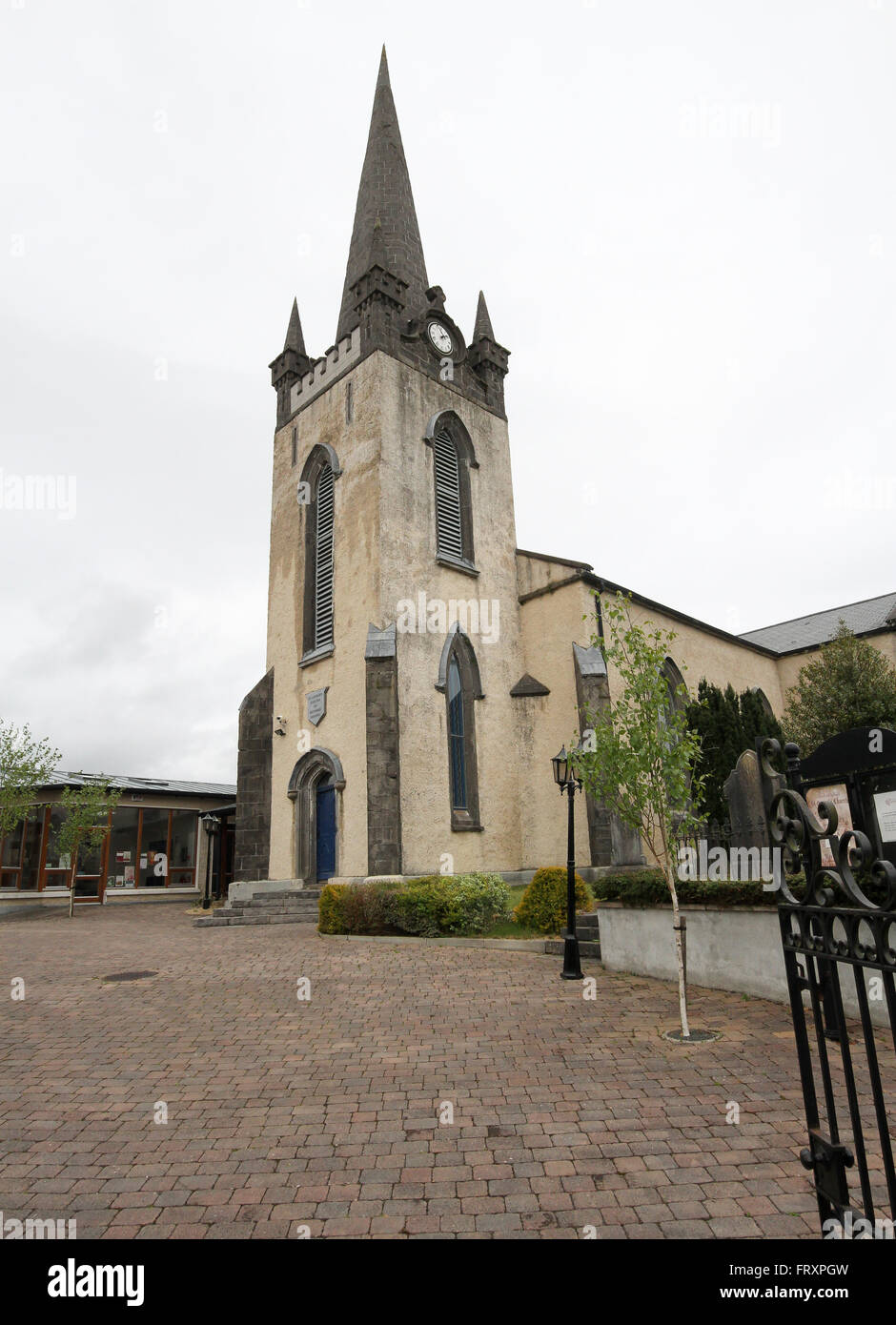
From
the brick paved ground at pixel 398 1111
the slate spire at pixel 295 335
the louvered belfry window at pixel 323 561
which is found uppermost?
the slate spire at pixel 295 335

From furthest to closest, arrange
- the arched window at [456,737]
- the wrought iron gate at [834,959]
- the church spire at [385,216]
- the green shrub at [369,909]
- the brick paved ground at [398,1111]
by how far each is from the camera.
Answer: the church spire at [385,216], the arched window at [456,737], the green shrub at [369,909], the brick paved ground at [398,1111], the wrought iron gate at [834,959]

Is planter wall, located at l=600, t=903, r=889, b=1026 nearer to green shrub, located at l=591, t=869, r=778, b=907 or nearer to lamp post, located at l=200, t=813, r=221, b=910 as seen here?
green shrub, located at l=591, t=869, r=778, b=907

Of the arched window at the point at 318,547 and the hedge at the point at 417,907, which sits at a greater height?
the arched window at the point at 318,547

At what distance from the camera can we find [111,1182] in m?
3.98

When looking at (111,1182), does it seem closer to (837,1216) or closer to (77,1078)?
(77,1078)

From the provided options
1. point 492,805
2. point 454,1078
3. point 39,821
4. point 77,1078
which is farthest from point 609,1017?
point 39,821

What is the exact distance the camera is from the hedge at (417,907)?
12977 mm

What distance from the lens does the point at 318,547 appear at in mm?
21375

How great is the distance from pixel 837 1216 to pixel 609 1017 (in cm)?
511

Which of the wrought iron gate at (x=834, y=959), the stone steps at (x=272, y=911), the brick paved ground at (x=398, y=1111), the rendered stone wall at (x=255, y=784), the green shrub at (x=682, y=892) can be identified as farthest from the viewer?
the rendered stone wall at (x=255, y=784)

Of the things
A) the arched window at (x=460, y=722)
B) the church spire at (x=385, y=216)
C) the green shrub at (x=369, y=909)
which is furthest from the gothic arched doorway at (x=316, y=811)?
the church spire at (x=385, y=216)

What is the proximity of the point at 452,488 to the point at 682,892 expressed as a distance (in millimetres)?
15030

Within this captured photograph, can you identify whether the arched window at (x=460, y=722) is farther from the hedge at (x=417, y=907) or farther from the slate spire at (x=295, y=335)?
the slate spire at (x=295, y=335)

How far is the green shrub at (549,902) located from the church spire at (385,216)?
1803cm
